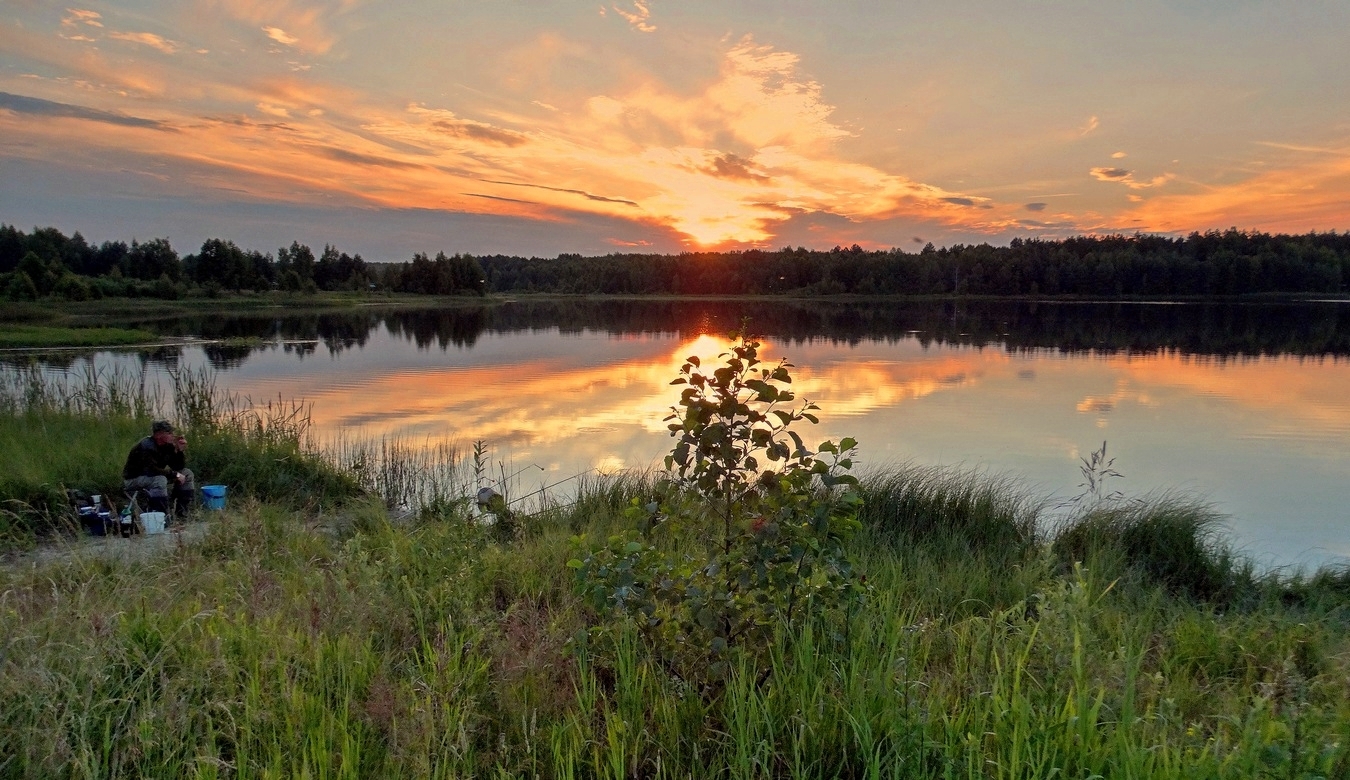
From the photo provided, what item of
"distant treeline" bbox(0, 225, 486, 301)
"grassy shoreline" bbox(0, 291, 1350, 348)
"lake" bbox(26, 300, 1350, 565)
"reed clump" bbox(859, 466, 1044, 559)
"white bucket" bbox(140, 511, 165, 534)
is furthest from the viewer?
"distant treeline" bbox(0, 225, 486, 301)

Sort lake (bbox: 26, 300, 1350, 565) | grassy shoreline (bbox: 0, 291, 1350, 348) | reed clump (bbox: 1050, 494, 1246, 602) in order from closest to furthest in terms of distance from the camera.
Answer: reed clump (bbox: 1050, 494, 1246, 602) < lake (bbox: 26, 300, 1350, 565) < grassy shoreline (bbox: 0, 291, 1350, 348)

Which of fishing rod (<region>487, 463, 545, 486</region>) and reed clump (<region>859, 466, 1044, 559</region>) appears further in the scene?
fishing rod (<region>487, 463, 545, 486</region>)

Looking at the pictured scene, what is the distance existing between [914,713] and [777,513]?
1.05 m

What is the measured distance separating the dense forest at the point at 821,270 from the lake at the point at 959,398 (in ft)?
197

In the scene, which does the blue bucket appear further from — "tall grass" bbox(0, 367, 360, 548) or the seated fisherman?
"tall grass" bbox(0, 367, 360, 548)

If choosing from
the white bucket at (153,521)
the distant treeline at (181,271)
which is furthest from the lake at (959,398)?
the distant treeline at (181,271)

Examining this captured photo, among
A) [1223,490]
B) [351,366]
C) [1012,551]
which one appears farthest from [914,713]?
[351,366]

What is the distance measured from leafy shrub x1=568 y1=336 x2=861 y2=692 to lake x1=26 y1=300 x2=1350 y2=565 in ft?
25.5

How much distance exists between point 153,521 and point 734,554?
7.52 meters

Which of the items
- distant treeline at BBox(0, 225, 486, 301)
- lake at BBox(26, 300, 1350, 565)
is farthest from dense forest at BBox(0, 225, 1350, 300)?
lake at BBox(26, 300, 1350, 565)

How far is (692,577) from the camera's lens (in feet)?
12.5

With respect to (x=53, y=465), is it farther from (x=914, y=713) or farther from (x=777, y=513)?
(x=914, y=713)

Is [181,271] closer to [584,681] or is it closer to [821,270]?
[821,270]

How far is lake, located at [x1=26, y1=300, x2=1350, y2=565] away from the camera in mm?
13711
